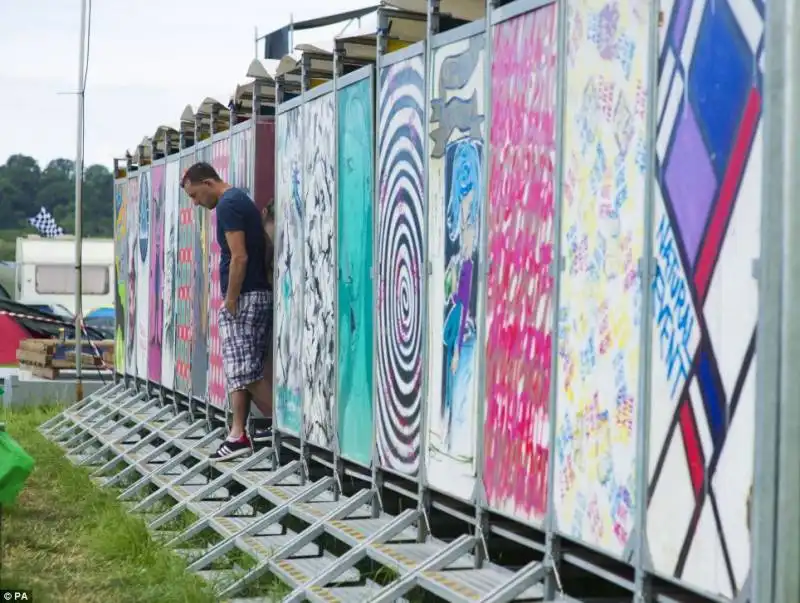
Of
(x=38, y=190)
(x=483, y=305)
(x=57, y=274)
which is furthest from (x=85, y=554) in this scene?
(x=38, y=190)

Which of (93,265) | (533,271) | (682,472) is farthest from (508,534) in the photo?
(93,265)

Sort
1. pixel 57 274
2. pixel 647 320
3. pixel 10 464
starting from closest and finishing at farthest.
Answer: pixel 647 320, pixel 10 464, pixel 57 274

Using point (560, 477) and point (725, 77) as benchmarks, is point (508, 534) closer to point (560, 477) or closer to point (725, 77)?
point (560, 477)

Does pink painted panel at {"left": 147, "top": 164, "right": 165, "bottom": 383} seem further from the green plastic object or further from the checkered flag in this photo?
the checkered flag

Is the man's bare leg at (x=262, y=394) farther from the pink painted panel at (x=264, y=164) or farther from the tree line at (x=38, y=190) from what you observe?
the tree line at (x=38, y=190)

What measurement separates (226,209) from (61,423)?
231 inches

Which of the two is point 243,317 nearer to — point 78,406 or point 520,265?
point 520,265

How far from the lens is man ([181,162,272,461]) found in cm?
987

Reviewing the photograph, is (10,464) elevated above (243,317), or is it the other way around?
(243,317)

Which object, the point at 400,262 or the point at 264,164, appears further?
the point at 264,164

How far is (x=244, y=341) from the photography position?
10.0 m

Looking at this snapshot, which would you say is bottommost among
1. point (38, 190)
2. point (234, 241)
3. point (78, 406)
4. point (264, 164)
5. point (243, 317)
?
point (78, 406)

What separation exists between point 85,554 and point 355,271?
2.19 meters

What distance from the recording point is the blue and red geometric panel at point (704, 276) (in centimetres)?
450
